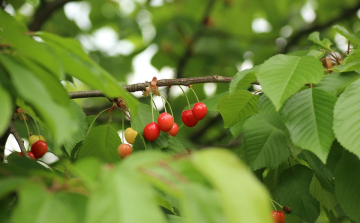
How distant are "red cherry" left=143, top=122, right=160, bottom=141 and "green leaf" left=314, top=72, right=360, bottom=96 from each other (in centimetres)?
59

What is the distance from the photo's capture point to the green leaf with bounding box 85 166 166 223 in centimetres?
66

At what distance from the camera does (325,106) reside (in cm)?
125

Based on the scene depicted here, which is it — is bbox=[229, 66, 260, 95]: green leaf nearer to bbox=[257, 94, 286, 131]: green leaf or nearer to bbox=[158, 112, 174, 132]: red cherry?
bbox=[257, 94, 286, 131]: green leaf

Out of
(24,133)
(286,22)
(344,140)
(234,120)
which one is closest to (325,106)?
(344,140)

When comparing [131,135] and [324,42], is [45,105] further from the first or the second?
[324,42]

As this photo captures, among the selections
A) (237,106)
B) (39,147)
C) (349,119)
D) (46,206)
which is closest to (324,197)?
(237,106)

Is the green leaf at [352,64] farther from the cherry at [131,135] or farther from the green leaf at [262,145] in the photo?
the cherry at [131,135]

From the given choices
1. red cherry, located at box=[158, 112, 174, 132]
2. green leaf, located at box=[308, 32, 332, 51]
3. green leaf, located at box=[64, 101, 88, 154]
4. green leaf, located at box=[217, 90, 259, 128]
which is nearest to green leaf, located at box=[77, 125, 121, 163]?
green leaf, located at box=[64, 101, 88, 154]

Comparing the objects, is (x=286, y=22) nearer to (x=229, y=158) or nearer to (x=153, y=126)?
(x=153, y=126)

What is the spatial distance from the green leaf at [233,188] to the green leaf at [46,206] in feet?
0.82

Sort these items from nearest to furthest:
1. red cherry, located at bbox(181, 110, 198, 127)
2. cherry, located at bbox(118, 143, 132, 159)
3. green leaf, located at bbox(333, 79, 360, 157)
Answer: green leaf, located at bbox(333, 79, 360, 157), cherry, located at bbox(118, 143, 132, 159), red cherry, located at bbox(181, 110, 198, 127)

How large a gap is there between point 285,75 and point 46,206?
0.84 metres

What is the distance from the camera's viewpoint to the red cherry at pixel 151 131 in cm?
150

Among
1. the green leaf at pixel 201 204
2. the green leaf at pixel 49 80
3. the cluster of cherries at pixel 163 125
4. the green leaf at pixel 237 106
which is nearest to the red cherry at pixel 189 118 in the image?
the cluster of cherries at pixel 163 125
